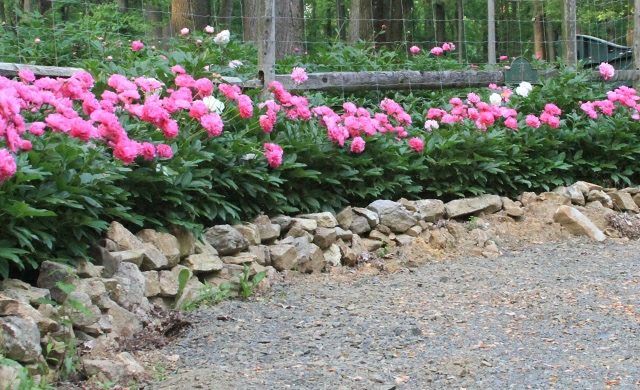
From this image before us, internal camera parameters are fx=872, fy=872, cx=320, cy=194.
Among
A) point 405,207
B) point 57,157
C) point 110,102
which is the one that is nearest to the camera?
point 57,157

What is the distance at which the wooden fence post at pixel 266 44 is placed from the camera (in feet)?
21.3

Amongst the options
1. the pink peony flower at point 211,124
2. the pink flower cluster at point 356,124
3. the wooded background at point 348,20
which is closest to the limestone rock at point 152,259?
the pink peony flower at point 211,124

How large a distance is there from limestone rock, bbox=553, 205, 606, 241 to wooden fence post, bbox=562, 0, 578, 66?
9.45ft

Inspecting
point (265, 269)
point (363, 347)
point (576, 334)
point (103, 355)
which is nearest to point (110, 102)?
point (265, 269)

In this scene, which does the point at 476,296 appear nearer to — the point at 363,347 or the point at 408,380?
the point at 363,347

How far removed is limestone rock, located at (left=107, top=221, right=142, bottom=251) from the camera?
432cm

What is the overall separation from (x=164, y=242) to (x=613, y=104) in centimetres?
509

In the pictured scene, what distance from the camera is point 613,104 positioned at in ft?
26.6

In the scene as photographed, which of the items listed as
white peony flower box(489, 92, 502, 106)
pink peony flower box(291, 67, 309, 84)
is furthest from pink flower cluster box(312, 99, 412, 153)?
white peony flower box(489, 92, 502, 106)

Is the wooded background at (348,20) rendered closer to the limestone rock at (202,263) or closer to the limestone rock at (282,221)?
the limestone rock at (282,221)

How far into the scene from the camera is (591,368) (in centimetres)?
359

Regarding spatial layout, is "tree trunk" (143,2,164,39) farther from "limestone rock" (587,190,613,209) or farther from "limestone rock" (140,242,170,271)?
"limestone rock" (140,242,170,271)

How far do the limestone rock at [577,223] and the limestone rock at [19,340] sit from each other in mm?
4453

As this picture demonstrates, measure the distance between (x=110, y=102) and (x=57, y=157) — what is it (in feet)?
2.37
